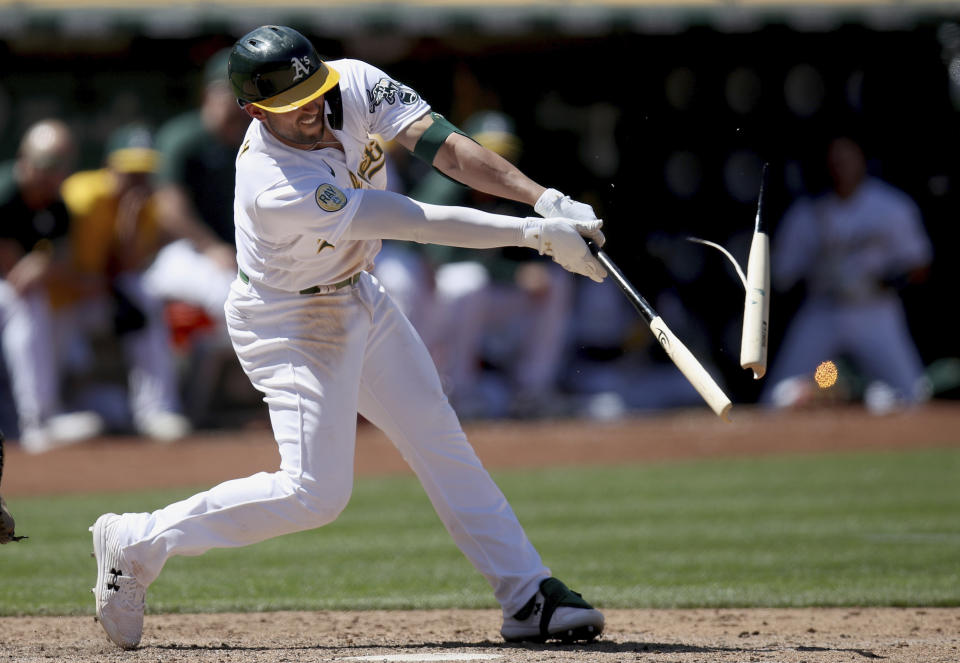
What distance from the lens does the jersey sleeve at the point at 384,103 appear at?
430 cm

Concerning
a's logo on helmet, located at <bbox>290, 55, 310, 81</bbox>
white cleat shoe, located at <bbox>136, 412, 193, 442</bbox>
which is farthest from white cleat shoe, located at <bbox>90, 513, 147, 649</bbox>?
white cleat shoe, located at <bbox>136, 412, 193, 442</bbox>

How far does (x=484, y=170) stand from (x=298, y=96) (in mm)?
590

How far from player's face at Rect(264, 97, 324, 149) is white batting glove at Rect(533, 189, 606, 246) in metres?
0.66

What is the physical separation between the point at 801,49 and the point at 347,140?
26.8 feet

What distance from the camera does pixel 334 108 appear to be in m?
4.21

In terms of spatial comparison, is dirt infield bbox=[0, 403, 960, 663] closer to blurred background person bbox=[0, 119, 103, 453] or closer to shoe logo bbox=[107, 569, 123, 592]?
shoe logo bbox=[107, 569, 123, 592]

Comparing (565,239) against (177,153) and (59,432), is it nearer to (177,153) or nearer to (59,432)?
(177,153)

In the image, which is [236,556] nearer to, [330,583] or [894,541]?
[330,583]

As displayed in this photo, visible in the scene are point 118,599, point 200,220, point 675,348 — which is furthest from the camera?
point 200,220

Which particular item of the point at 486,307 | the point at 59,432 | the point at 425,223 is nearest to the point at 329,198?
the point at 425,223

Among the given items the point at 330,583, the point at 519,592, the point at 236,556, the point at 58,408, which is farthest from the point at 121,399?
the point at 519,592

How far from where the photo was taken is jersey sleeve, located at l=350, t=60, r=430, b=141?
4305mm

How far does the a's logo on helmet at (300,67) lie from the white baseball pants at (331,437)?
624 mm

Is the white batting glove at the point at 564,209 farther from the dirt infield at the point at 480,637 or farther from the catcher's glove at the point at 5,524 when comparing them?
the catcher's glove at the point at 5,524
